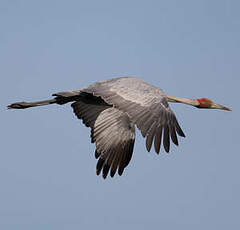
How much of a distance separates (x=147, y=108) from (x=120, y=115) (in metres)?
1.93

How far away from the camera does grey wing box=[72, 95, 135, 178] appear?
14.0 m

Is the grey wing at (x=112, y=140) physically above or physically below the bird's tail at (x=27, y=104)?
below

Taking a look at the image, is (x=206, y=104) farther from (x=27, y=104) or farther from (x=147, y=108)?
(x=27, y=104)

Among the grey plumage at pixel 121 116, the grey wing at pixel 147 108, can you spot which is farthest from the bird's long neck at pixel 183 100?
the grey wing at pixel 147 108

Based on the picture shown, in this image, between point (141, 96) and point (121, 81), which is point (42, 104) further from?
point (141, 96)

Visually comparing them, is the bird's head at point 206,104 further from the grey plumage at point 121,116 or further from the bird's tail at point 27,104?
the bird's tail at point 27,104

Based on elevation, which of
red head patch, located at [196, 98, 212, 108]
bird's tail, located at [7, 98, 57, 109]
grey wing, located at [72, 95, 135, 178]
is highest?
red head patch, located at [196, 98, 212, 108]

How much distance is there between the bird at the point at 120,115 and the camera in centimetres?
1278

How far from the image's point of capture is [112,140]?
46.5 ft

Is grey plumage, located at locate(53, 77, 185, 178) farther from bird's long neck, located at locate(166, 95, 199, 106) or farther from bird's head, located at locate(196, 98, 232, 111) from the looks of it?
bird's head, located at locate(196, 98, 232, 111)

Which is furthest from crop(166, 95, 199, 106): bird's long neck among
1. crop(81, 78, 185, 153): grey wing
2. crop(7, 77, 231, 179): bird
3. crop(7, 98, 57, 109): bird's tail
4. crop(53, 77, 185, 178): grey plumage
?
crop(7, 98, 57, 109): bird's tail

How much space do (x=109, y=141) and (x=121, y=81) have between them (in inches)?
56.8

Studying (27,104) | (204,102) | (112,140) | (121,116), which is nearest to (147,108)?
Answer: (112,140)

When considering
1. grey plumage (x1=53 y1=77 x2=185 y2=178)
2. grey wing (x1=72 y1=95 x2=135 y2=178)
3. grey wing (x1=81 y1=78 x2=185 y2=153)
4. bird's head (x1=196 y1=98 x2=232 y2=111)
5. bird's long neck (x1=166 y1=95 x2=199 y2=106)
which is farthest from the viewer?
bird's head (x1=196 y1=98 x2=232 y2=111)
